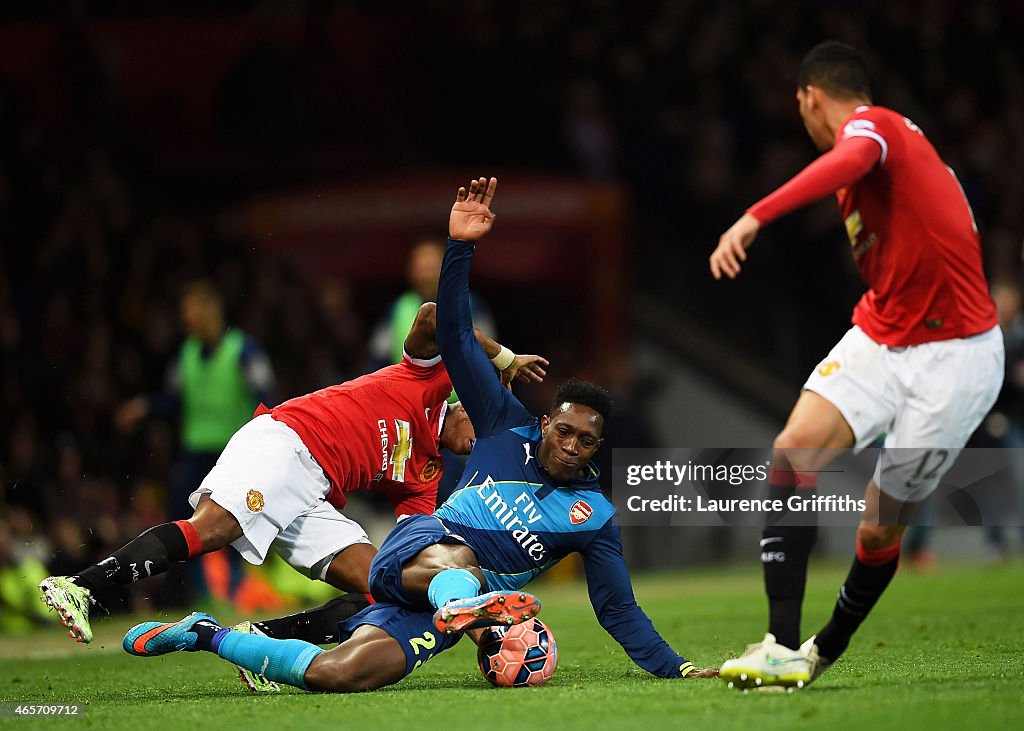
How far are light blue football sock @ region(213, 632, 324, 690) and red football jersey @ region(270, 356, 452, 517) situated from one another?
1171 millimetres

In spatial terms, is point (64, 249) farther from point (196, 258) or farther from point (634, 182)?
point (634, 182)

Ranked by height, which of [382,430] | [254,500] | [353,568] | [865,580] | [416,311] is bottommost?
[353,568]

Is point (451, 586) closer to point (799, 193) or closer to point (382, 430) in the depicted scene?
point (382, 430)

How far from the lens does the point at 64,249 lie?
1358 centimetres

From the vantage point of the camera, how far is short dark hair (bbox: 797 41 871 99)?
18.5 ft

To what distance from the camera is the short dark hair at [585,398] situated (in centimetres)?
612

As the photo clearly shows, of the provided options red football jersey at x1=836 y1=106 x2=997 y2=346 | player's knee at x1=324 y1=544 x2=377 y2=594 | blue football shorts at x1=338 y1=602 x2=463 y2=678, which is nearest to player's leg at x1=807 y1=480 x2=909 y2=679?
red football jersey at x1=836 y1=106 x2=997 y2=346

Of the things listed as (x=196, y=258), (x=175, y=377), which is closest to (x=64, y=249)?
(x=196, y=258)

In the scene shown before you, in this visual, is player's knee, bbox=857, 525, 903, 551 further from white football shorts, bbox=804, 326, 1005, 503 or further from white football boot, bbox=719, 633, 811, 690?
white football boot, bbox=719, 633, 811, 690

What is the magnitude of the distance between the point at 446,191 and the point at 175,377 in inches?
165

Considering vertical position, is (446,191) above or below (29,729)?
above

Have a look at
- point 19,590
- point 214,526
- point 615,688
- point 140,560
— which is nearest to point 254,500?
point 214,526

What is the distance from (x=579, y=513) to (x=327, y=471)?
50.7 inches

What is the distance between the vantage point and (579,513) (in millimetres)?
6199
